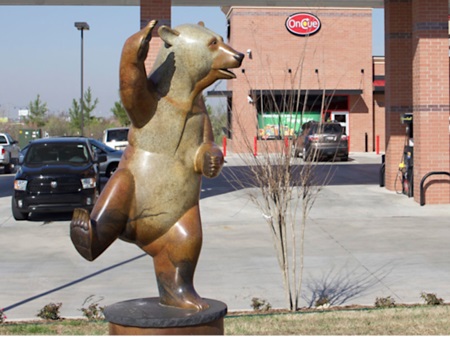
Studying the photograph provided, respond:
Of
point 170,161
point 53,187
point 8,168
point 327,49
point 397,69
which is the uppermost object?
point 327,49

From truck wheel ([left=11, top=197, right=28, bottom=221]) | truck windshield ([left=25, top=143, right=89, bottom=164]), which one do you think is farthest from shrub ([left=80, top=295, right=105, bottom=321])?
truck windshield ([left=25, top=143, right=89, bottom=164])

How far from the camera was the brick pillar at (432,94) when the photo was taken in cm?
1692

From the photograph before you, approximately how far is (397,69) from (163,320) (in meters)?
15.9

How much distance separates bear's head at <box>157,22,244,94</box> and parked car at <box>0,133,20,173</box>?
82.9 ft

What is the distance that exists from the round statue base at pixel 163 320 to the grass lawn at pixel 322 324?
8.08 feet

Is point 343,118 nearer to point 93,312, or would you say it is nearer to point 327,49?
point 327,49

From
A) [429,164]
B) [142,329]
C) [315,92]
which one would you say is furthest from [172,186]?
[315,92]

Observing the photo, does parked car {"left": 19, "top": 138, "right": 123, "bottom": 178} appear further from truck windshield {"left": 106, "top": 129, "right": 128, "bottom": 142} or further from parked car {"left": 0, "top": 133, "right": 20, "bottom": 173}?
parked car {"left": 0, "top": 133, "right": 20, "bottom": 173}

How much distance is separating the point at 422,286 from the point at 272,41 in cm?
3126

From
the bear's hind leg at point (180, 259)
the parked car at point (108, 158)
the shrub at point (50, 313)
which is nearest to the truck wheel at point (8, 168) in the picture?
the parked car at point (108, 158)

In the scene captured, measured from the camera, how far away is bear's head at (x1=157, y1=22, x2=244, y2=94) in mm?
4996

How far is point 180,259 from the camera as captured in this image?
4.91 meters

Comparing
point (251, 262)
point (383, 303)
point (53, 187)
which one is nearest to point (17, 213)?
point (53, 187)

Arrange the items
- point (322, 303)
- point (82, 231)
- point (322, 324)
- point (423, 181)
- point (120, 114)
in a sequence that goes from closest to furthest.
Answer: point (82, 231) → point (322, 324) → point (322, 303) → point (423, 181) → point (120, 114)
